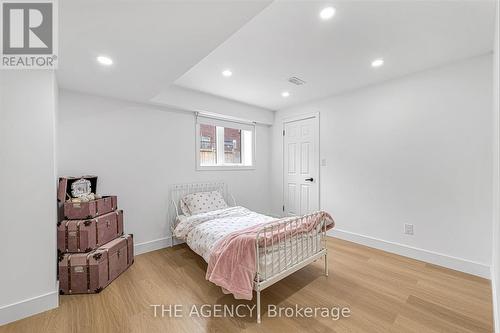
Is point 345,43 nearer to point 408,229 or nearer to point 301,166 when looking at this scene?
point 301,166

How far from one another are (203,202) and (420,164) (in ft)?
10.3

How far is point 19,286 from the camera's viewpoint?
5.77ft

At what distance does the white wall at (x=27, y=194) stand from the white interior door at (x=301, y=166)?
3660 millimetres

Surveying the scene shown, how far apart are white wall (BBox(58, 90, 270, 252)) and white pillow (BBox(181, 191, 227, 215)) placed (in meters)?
0.34

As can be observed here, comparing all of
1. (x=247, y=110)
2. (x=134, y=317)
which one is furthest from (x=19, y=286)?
(x=247, y=110)

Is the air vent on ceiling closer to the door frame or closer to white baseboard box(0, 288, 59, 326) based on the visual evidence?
the door frame

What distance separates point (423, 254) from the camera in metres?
2.75

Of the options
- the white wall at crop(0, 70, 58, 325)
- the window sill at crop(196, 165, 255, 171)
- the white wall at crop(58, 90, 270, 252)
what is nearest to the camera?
the white wall at crop(0, 70, 58, 325)

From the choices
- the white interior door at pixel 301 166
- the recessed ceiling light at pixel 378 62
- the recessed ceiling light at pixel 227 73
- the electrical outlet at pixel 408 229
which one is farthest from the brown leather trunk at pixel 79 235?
the electrical outlet at pixel 408 229

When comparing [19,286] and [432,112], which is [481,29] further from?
[19,286]

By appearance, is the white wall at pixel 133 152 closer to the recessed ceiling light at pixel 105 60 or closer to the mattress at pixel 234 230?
the mattress at pixel 234 230

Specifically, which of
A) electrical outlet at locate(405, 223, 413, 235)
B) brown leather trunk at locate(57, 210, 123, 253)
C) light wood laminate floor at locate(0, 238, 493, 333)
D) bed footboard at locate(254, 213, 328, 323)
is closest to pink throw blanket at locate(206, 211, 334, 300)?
bed footboard at locate(254, 213, 328, 323)

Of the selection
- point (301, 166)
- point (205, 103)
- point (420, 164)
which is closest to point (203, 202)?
point (205, 103)

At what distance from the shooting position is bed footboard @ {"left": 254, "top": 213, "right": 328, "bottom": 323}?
182cm
